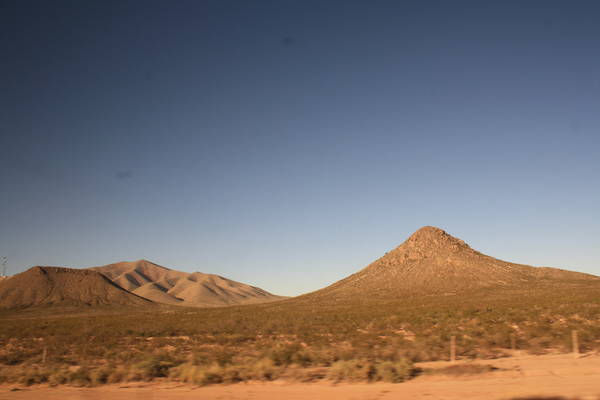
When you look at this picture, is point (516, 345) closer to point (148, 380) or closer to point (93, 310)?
point (148, 380)

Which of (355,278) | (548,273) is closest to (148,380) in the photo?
(355,278)

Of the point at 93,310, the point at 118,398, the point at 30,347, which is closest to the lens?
the point at 118,398

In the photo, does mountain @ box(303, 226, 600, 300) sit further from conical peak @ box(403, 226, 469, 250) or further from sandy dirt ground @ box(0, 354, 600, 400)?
sandy dirt ground @ box(0, 354, 600, 400)

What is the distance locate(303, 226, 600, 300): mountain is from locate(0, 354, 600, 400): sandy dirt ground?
80.3 metres

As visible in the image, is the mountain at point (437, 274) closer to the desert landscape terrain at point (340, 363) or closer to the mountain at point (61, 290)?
the desert landscape terrain at point (340, 363)

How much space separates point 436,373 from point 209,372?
25.6 feet

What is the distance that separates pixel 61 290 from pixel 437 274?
120m

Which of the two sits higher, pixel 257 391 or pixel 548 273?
pixel 548 273

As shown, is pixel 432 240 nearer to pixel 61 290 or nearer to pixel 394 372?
pixel 394 372

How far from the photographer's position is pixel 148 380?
1402 cm

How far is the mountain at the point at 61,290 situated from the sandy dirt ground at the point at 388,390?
130m

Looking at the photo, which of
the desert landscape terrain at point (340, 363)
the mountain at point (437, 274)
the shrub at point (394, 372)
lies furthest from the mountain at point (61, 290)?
the shrub at point (394, 372)

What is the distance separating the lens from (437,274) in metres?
A: 107

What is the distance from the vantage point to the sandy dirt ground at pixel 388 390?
11148 mm
